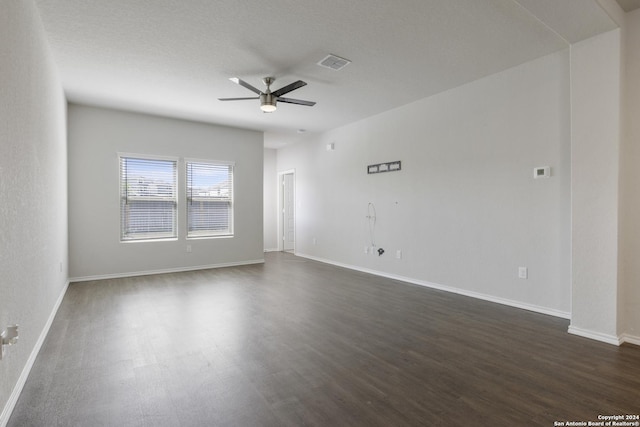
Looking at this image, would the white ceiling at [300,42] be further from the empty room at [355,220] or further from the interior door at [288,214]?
the interior door at [288,214]

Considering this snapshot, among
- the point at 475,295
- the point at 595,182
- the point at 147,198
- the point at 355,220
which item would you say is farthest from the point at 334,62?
the point at 147,198

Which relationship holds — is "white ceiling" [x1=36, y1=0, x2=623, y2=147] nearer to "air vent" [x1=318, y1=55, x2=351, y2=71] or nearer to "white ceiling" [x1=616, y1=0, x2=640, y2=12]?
"air vent" [x1=318, y1=55, x2=351, y2=71]

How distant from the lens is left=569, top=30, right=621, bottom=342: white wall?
9.32 ft

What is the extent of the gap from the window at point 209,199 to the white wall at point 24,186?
2670 millimetres

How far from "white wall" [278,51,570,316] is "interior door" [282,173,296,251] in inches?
101

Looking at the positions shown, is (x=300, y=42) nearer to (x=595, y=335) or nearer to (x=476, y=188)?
(x=476, y=188)

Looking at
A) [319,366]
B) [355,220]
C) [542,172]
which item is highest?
[542,172]

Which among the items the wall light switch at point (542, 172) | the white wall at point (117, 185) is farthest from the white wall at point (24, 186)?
the wall light switch at point (542, 172)

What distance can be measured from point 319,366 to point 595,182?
287cm

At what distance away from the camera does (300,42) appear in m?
3.24

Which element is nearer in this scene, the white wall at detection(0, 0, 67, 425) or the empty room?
the white wall at detection(0, 0, 67, 425)

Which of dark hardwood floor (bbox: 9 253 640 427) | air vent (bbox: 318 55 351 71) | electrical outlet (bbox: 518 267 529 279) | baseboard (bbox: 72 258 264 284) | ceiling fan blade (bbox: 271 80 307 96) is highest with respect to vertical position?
air vent (bbox: 318 55 351 71)

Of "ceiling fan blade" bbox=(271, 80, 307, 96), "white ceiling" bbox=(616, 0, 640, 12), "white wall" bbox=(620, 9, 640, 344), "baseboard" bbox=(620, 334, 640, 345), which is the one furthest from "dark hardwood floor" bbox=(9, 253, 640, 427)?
"white ceiling" bbox=(616, 0, 640, 12)

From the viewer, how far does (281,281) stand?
17.1 ft
